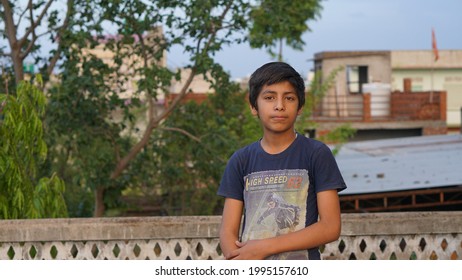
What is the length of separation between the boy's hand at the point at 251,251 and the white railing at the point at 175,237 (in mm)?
2644

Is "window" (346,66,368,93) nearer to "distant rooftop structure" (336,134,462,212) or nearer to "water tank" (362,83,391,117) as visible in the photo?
"water tank" (362,83,391,117)

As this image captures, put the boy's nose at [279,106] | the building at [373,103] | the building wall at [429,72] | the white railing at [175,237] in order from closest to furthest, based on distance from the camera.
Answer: the boy's nose at [279,106], the white railing at [175,237], the building at [373,103], the building wall at [429,72]

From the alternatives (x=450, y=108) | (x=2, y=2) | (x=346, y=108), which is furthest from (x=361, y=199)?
(x=450, y=108)

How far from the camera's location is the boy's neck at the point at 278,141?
3271 millimetres

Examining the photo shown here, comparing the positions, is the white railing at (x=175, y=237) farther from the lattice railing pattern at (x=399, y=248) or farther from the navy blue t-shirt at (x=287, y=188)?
the navy blue t-shirt at (x=287, y=188)

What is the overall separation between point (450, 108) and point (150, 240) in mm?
50354

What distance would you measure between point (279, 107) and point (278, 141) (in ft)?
0.41

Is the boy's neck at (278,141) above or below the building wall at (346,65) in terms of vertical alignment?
below

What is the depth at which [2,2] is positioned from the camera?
13438 mm

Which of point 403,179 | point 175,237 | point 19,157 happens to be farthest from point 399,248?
point 403,179

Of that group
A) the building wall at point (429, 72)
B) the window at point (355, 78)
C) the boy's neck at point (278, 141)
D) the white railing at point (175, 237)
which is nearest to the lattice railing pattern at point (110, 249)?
the white railing at point (175, 237)

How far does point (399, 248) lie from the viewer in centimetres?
597

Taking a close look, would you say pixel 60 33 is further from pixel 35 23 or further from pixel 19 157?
pixel 19 157
